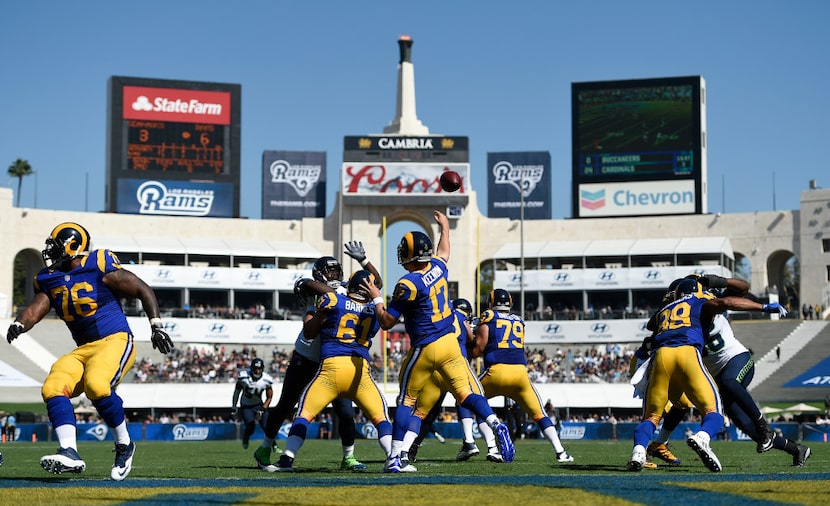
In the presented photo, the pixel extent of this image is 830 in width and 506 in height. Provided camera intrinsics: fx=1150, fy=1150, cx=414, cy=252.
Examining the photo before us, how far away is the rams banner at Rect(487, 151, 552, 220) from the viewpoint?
75.0 meters

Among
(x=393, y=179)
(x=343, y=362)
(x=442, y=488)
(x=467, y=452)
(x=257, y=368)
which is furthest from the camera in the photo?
(x=393, y=179)

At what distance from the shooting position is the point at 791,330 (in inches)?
2393

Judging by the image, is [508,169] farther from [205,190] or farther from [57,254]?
[57,254]

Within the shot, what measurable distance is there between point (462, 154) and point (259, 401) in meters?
49.5

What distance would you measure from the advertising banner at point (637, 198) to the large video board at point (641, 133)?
0.18m

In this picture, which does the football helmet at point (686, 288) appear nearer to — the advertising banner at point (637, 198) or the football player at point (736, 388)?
the football player at point (736, 388)

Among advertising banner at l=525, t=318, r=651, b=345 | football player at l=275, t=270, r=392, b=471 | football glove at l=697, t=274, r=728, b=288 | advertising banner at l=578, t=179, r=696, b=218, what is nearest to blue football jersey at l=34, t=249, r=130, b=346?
football player at l=275, t=270, r=392, b=471

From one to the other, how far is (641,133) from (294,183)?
73.3ft

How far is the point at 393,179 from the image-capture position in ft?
233

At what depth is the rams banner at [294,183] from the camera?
7456 centimetres

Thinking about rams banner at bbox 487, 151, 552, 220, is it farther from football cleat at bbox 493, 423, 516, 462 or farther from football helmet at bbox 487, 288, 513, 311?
football cleat at bbox 493, 423, 516, 462

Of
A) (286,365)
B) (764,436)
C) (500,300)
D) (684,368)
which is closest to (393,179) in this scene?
(286,365)

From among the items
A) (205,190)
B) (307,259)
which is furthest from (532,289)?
(205,190)

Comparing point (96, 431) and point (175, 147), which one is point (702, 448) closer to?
point (96, 431)
